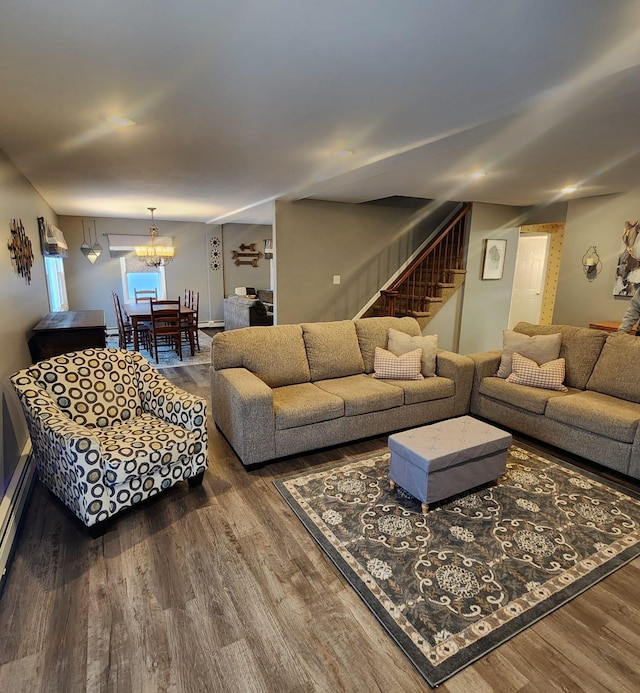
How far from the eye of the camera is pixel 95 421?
8.71 ft

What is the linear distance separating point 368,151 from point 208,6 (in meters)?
2.04

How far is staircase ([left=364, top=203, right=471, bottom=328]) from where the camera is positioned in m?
6.00

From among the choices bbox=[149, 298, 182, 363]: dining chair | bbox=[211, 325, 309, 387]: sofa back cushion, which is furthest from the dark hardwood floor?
bbox=[149, 298, 182, 363]: dining chair

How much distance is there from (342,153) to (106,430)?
2.72 meters

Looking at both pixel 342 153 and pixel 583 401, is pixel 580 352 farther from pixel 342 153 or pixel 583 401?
pixel 342 153

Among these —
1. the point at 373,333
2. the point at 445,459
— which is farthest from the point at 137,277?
the point at 445,459

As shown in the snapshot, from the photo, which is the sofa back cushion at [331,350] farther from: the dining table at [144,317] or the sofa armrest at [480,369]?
the dining table at [144,317]

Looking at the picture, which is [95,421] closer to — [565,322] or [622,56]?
[622,56]

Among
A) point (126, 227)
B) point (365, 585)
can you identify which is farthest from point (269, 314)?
point (365, 585)

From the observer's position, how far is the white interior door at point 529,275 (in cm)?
750

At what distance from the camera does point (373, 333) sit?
3984 millimetres

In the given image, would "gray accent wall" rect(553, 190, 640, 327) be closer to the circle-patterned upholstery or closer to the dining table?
the dining table

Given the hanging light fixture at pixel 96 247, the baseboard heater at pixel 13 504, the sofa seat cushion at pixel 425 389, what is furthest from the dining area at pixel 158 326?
the sofa seat cushion at pixel 425 389

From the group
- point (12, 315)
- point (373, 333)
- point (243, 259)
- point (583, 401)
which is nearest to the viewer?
point (12, 315)
